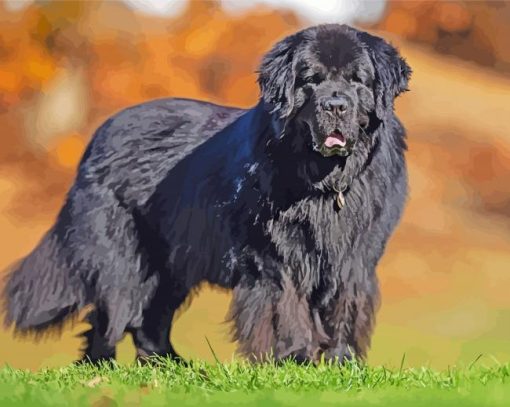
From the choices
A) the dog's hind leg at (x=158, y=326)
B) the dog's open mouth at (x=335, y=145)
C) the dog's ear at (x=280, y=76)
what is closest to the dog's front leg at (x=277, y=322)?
the dog's open mouth at (x=335, y=145)

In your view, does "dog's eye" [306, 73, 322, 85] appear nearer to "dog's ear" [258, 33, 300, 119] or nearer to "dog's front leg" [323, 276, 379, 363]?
"dog's ear" [258, 33, 300, 119]

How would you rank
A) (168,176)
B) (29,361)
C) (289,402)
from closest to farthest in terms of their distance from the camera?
(289,402)
(168,176)
(29,361)

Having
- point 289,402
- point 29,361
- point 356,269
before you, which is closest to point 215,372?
point 289,402

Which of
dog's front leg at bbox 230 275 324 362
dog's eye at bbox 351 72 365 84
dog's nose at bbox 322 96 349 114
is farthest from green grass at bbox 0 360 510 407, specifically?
dog's eye at bbox 351 72 365 84

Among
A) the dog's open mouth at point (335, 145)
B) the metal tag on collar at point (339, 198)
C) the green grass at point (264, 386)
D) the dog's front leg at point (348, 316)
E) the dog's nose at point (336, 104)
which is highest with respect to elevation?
Result: the dog's nose at point (336, 104)

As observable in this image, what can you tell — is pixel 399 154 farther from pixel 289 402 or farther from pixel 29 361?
pixel 29 361

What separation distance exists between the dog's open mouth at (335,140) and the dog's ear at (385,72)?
27cm

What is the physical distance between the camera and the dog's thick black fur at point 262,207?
17.3ft

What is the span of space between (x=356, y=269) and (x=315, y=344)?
0.44m

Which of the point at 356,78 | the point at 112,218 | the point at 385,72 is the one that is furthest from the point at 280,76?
the point at 112,218

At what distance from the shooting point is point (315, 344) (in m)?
5.49

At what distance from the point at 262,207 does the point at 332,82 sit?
752 millimetres

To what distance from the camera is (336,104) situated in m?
5.02

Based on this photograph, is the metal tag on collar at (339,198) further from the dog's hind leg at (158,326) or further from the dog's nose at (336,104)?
the dog's hind leg at (158,326)
